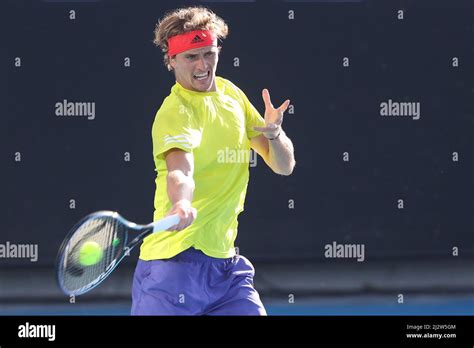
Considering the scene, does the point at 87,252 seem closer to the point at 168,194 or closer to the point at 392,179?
the point at 168,194

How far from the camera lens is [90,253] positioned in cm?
425

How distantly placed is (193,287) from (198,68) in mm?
841

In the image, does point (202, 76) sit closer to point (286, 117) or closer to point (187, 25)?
point (187, 25)

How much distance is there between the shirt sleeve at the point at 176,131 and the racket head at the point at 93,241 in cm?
38

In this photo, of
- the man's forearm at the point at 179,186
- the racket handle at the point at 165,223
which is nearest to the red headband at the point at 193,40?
the man's forearm at the point at 179,186

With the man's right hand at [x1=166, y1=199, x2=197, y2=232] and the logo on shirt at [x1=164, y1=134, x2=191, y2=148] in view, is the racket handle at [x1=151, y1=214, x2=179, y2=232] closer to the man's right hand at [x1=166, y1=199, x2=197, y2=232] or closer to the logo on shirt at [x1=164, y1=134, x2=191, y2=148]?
the man's right hand at [x1=166, y1=199, x2=197, y2=232]

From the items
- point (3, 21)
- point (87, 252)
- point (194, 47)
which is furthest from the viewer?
point (3, 21)

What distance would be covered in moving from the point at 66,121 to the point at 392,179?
2.12 meters

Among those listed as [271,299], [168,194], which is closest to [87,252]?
[168,194]

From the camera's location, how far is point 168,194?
432 cm

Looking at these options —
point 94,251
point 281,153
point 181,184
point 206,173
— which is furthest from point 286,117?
point 94,251

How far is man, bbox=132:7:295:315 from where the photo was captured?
15.1 feet

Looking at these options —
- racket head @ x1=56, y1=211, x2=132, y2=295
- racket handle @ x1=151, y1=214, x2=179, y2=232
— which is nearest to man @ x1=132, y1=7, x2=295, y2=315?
racket head @ x1=56, y1=211, x2=132, y2=295

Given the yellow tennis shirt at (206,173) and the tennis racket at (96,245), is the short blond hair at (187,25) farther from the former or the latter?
the tennis racket at (96,245)
